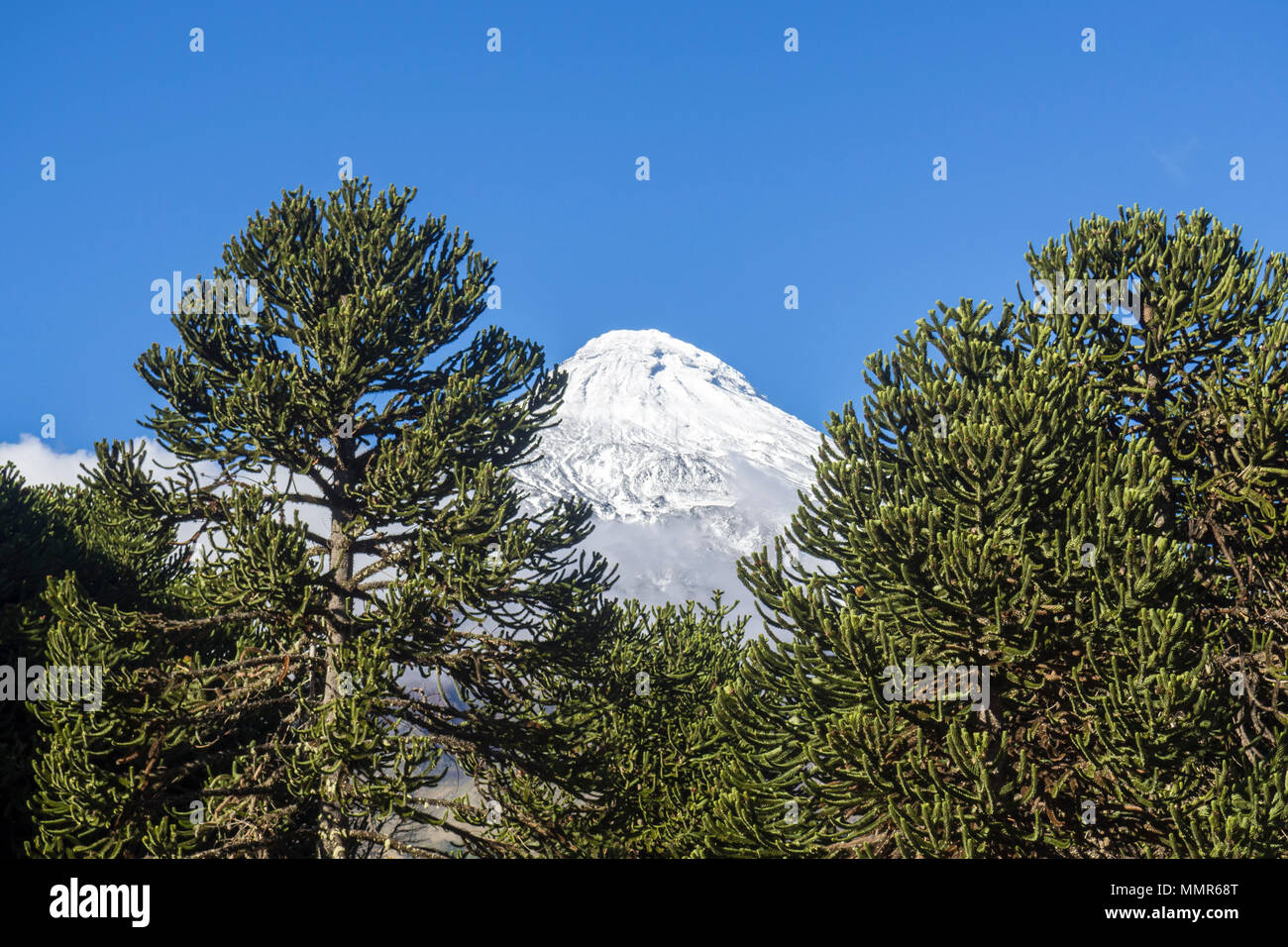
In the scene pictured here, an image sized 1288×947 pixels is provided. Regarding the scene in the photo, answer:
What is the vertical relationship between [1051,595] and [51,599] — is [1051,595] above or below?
below

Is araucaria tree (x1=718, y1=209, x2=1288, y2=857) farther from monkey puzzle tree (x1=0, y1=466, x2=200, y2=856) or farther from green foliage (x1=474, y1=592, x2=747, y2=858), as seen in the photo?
monkey puzzle tree (x1=0, y1=466, x2=200, y2=856)

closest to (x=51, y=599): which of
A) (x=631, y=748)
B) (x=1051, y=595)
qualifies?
(x=631, y=748)

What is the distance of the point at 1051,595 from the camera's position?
416 inches

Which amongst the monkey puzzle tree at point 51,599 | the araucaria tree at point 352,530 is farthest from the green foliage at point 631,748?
the monkey puzzle tree at point 51,599

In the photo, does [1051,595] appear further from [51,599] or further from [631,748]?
[51,599]

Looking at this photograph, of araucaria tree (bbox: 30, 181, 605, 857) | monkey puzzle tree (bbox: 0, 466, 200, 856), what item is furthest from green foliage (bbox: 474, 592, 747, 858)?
Result: monkey puzzle tree (bbox: 0, 466, 200, 856)

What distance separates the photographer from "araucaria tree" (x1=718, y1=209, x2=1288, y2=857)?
31.5ft

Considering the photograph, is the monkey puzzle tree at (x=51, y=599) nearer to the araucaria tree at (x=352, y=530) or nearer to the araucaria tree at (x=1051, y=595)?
the araucaria tree at (x=352, y=530)

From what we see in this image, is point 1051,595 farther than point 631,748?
No

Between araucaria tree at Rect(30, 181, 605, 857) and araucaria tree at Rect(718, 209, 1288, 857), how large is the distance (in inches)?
159

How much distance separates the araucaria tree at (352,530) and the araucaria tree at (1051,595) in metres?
4.03

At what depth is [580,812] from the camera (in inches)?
616

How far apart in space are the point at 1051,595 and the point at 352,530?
10.5 m
